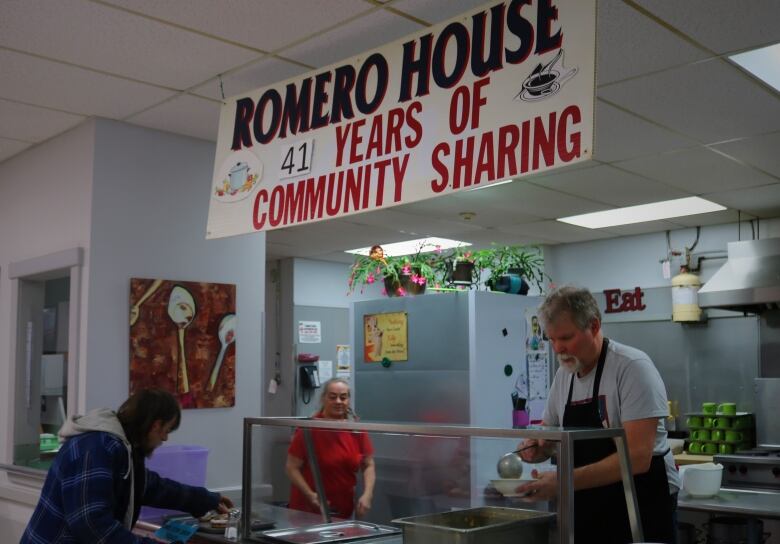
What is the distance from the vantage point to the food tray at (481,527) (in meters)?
2.15

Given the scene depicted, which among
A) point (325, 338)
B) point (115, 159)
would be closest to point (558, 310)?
point (115, 159)

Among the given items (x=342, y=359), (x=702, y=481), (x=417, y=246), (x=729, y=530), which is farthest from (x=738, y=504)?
(x=342, y=359)

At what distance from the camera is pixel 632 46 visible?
3229 mm

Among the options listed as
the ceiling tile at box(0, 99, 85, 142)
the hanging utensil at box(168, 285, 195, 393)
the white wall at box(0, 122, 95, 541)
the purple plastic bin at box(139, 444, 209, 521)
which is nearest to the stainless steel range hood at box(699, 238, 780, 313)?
the hanging utensil at box(168, 285, 195, 393)

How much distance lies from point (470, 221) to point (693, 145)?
230 centimetres

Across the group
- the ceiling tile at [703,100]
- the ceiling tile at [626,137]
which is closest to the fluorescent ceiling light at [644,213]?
the ceiling tile at [626,137]

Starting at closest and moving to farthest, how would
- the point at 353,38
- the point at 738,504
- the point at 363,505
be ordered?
the point at 363,505 → the point at 353,38 → the point at 738,504

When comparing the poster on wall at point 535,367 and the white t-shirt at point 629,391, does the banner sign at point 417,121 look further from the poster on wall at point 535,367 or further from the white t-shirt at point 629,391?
the poster on wall at point 535,367

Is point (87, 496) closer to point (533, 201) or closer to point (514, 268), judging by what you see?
point (533, 201)

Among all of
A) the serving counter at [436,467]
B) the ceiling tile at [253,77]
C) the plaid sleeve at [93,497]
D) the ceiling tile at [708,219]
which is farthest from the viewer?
the ceiling tile at [708,219]

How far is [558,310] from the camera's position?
269 cm

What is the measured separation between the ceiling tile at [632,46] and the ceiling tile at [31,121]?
2.57 meters

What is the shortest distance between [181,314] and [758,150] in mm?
3294

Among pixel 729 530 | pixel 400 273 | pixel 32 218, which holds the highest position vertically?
pixel 32 218
